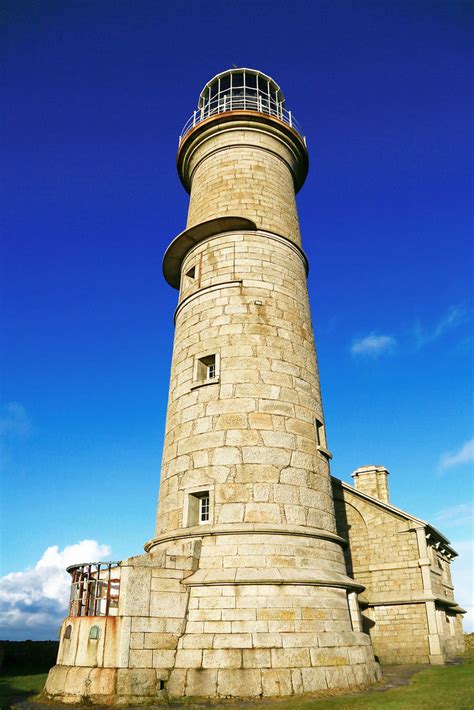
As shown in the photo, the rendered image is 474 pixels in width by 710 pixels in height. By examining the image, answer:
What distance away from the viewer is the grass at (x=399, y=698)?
7.68m

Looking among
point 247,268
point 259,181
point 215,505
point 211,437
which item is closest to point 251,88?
point 259,181

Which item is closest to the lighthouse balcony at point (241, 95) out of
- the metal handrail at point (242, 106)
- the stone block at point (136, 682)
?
the metal handrail at point (242, 106)

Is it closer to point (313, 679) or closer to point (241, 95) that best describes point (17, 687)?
point (313, 679)

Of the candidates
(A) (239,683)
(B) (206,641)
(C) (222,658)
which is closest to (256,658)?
(A) (239,683)

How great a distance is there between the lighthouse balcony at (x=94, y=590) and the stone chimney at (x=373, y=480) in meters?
14.8

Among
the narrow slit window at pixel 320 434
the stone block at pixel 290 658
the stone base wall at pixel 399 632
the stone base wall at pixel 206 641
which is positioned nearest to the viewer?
the stone base wall at pixel 206 641

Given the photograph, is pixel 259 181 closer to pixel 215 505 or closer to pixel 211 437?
pixel 211 437

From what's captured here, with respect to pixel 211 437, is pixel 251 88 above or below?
above

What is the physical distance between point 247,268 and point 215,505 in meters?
6.33

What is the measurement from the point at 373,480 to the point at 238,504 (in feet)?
45.4

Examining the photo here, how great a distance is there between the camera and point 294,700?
8.30 metres

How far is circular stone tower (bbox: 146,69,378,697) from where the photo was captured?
9211mm

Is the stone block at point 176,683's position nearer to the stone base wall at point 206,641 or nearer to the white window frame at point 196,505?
the stone base wall at point 206,641

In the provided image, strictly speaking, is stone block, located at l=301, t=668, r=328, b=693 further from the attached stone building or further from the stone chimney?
the stone chimney
